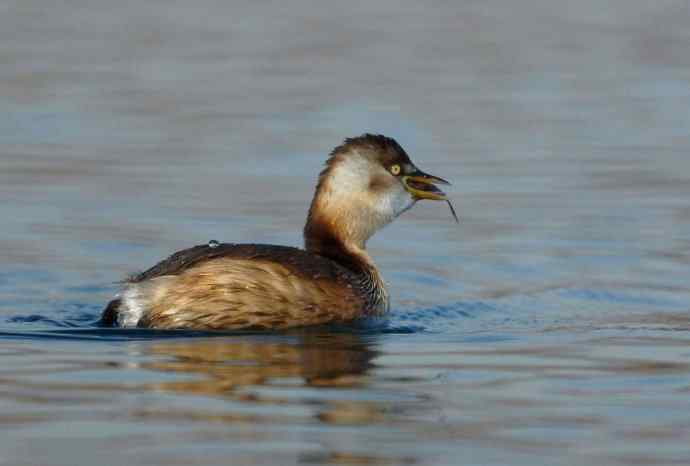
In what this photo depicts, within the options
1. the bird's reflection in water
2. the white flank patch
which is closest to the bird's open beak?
the bird's reflection in water

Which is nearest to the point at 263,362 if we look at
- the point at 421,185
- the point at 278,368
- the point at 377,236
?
the point at 278,368

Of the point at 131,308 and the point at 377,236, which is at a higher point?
the point at 377,236

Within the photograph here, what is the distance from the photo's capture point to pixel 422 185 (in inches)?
454

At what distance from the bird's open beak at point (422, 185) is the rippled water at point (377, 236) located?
650mm

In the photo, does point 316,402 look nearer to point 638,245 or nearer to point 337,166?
point 337,166

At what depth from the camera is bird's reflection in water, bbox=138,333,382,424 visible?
7.93 meters

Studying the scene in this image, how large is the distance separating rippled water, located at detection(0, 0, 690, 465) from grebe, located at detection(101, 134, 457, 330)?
0.69ft

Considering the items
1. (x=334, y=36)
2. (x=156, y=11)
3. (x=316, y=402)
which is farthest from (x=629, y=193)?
(x=156, y=11)

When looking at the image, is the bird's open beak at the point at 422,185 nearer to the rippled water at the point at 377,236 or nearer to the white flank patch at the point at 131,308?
the rippled water at the point at 377,236

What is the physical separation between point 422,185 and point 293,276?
1.59m

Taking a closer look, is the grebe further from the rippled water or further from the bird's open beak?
the rippled water

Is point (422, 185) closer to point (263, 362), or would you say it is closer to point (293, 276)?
point (293, 276)

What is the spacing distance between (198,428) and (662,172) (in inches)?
343

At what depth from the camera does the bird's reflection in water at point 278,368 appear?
312 inches
